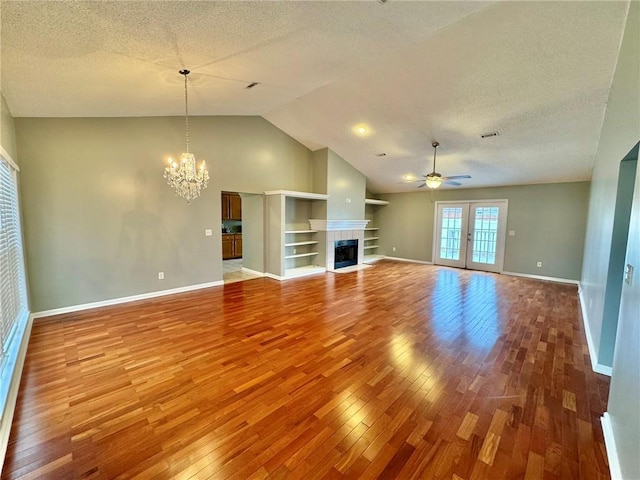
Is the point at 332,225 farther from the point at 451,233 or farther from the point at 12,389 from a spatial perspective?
the point at 12,389

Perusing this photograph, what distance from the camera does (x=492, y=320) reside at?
156 inches

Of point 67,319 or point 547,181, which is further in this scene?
point 547,181

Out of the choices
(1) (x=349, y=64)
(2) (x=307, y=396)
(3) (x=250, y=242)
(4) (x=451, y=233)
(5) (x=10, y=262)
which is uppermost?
(1) (x=349, y=64)

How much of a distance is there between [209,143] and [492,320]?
224 inches

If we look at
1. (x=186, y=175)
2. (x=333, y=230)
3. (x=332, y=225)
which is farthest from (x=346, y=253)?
(x=186, y=175)

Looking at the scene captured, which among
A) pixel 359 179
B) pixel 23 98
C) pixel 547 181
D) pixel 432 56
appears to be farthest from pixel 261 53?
pixel 547 181

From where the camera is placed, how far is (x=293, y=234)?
7.27m

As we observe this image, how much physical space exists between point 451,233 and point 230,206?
6.98 m

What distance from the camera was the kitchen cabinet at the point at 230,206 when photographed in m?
8.84

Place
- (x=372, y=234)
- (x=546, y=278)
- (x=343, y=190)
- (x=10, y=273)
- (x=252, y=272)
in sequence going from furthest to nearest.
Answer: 1. (x=372, y=234)
2. (x=343, y=190)
3. (x=252, y=272)
4. (x=546, y=278)
5. (x=10, y=273)

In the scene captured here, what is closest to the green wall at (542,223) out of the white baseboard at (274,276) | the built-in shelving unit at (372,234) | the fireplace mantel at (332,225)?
the built-in shelving unit at (372,234)

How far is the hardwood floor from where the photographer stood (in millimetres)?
1637

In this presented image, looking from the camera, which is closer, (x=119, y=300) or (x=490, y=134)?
(x=119, y=300)

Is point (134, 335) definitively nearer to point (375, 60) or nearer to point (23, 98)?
point (23, 98)
